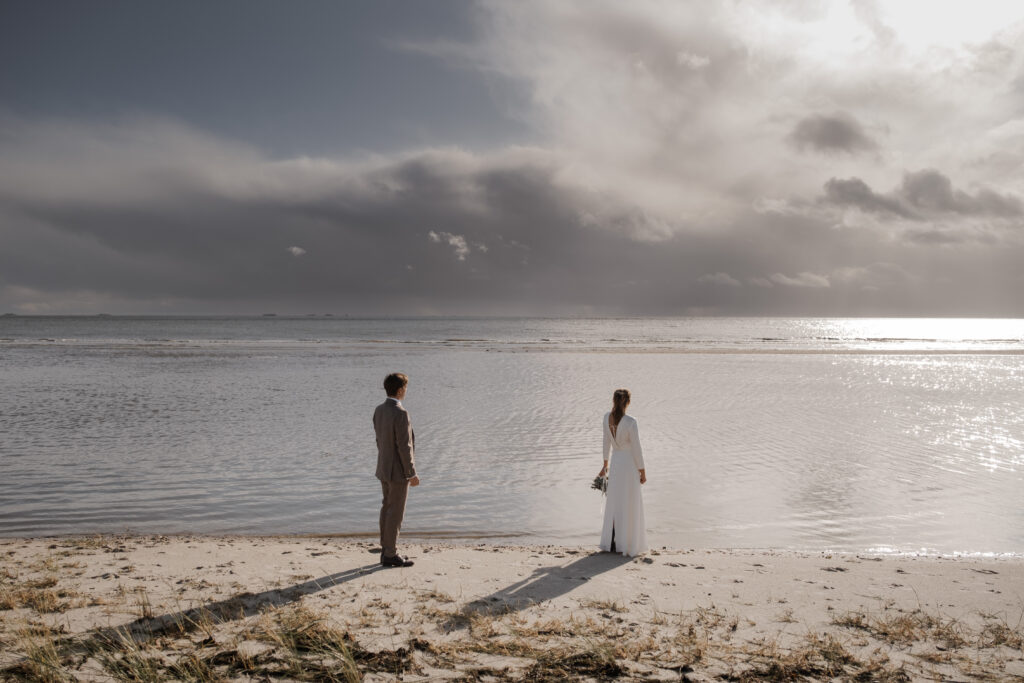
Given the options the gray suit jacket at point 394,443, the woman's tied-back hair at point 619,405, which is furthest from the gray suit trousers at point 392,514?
the woman's tied-back hair at point 619,405

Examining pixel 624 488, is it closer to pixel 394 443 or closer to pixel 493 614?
pixel 493 614

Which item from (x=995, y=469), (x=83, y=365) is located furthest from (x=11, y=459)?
(x=83, y=365)

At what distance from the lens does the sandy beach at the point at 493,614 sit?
514 cm

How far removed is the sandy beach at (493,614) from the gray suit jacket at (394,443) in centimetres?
117

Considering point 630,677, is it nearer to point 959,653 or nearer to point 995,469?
point 959,653

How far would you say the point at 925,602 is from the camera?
6715 mm

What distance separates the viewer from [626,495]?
8.34 metres

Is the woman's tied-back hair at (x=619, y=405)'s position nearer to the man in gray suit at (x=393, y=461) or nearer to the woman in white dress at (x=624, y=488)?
the woman in white dress at (x=624, y=488)

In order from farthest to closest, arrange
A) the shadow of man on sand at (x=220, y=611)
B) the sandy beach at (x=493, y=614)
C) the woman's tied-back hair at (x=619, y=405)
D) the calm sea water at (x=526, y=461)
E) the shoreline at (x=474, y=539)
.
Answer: the calm sea water at (x=526, y=461) → the shoreline at (x=474, y=539) → the woman's tied-back hair at (x=619, y=405) → the shadow of man on sand at (x=220, y=611) → the sandy beach at (x=493, y=614)

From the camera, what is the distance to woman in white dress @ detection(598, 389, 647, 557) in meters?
8.26

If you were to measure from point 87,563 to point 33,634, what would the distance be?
2.25m

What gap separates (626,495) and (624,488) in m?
0.10

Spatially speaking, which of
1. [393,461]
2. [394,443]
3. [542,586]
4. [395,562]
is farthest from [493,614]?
[394,443]

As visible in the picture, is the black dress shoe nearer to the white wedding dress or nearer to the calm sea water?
the calm sea water
